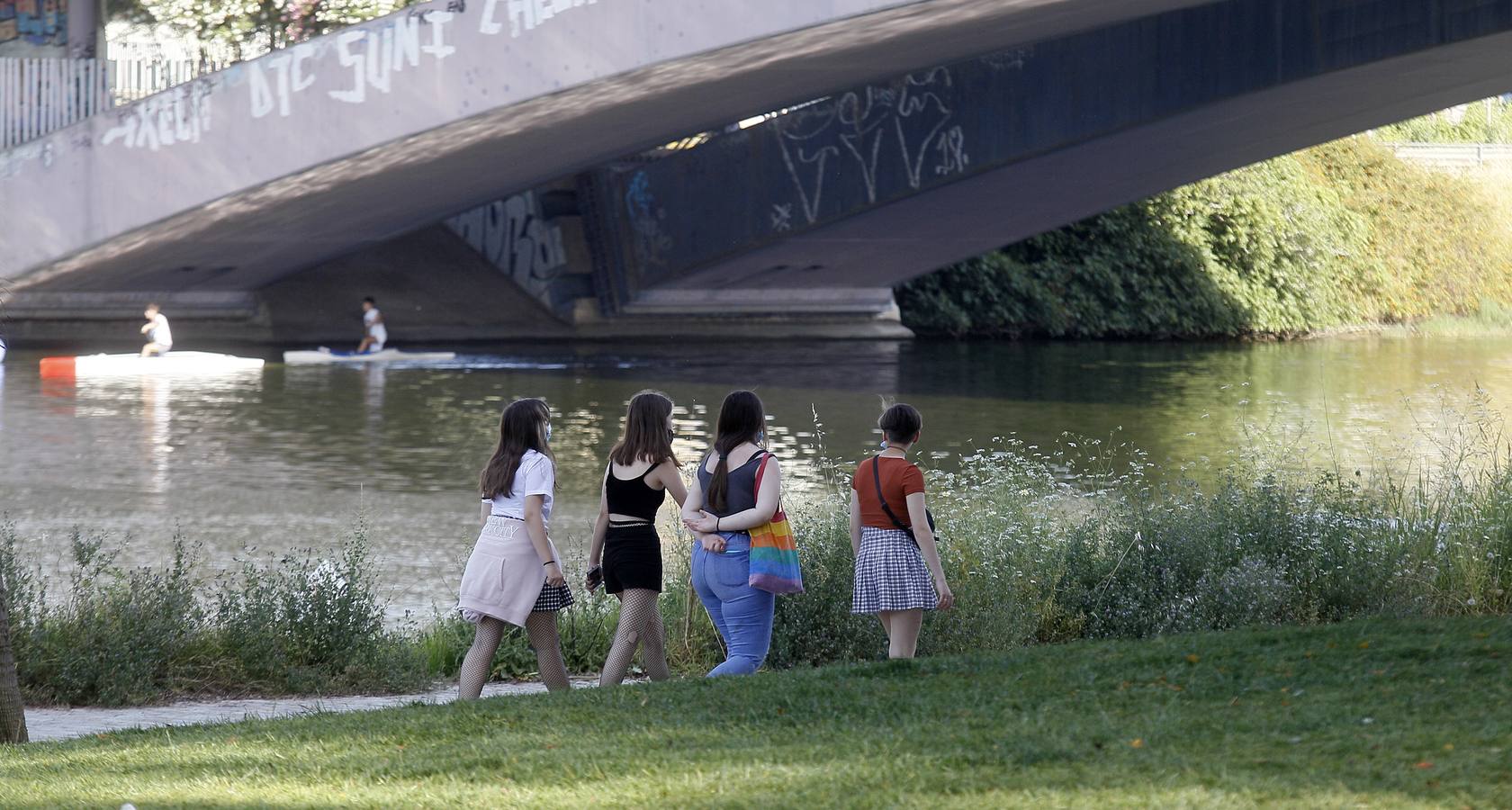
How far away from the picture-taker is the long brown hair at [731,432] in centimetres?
734

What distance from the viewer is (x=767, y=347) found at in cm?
3406

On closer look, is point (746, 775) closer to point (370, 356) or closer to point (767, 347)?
point (370, 356)

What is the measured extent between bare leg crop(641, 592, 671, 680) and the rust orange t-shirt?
108 centimetres

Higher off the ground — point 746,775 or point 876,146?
point 876,146

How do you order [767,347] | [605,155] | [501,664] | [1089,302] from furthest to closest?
[1089,302]
[767,347]
[605,155]
[501,664]

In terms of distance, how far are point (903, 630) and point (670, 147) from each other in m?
28.0

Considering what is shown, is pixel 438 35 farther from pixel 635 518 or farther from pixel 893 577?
pixel 893 577

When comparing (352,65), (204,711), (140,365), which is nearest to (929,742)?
(204,711)

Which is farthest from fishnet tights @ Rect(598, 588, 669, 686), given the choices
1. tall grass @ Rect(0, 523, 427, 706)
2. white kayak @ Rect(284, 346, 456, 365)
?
white kayak @ Rect(284, 346, 456, 365)

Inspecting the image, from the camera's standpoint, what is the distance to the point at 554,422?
20.8 metres

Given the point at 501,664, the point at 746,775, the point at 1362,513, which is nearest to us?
the point at 746,775

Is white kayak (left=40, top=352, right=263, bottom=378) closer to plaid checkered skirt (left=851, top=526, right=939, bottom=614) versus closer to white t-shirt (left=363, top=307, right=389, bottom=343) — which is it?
white t-shirt (left=363, top=307, right=389, bottom=343)

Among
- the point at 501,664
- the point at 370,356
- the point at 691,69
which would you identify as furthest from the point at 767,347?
the point at 501,664

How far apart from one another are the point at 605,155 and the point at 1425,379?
48.5ft
